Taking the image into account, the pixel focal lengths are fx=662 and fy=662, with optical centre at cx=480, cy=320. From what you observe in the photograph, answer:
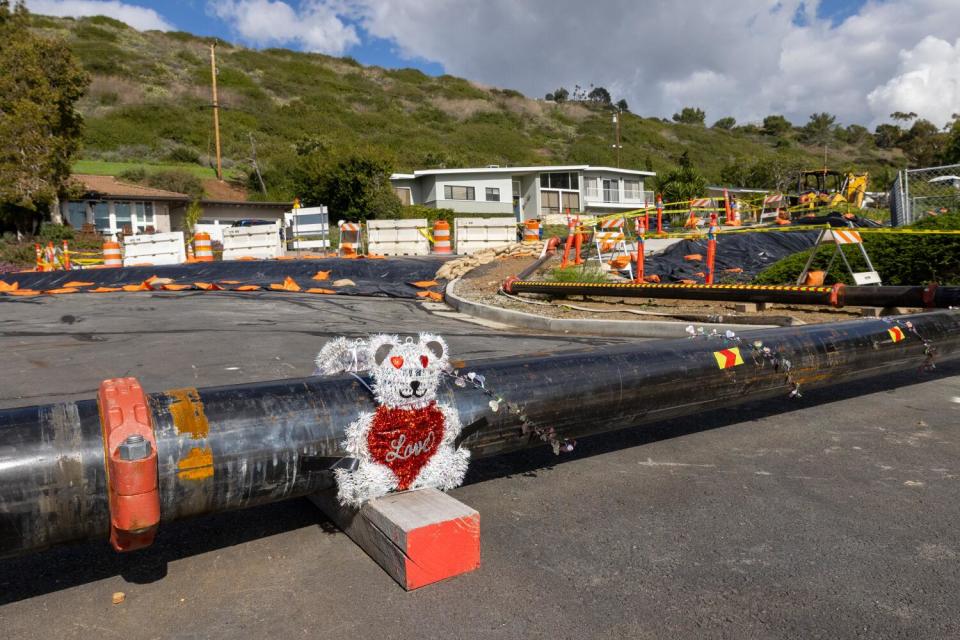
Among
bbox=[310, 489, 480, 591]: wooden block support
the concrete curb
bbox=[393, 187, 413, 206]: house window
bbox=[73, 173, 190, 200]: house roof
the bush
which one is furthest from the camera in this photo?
bbox=[393, 187, 413, 206]: house window

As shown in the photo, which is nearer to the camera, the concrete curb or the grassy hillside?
the concrete curb

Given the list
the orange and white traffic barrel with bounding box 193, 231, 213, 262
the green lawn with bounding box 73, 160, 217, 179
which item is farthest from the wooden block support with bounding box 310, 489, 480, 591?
the green lawn with bounding box 73, 160, 217, 179

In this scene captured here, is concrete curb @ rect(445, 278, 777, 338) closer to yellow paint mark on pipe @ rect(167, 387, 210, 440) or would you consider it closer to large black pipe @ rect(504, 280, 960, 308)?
large black pipe @ rect(504, 280, 960, 308)

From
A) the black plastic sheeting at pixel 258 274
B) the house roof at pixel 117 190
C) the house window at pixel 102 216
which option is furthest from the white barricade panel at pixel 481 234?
the house window at pixel 102 216

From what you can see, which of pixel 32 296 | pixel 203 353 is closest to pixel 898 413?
pixel 203 353

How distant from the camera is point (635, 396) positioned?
345 centimetres

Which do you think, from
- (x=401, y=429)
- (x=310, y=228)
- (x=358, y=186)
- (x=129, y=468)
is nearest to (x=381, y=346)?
(x=401, y=429)

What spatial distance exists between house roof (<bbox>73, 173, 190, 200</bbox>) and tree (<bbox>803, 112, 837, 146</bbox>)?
133m

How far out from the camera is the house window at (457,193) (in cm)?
5266

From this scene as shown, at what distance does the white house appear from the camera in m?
52.8

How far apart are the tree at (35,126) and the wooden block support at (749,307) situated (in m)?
32.6

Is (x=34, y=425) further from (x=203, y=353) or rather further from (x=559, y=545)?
(x=203, y=353)

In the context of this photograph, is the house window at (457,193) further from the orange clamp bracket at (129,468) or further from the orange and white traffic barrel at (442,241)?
the orange clamp bracket at (129,468)

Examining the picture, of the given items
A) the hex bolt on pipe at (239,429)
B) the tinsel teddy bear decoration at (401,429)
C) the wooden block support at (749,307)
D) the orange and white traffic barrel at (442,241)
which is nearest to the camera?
the hex bolt on pipe at (239,429)
